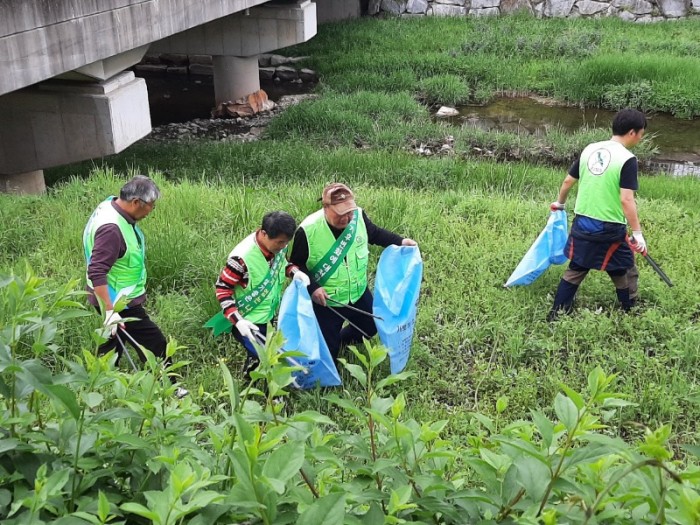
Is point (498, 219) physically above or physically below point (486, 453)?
below

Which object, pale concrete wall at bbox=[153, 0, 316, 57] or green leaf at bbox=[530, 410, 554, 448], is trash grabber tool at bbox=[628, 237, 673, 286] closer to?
green leaf at bbox=[530, 410, 554, 448]

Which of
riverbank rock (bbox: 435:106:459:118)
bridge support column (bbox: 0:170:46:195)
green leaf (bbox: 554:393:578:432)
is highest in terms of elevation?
green leaf (bbox: 554:393:578:432)

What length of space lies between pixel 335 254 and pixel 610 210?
6.05 feet

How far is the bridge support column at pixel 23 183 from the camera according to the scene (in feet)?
28.6

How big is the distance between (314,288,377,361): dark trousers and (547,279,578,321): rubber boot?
4.33 ft

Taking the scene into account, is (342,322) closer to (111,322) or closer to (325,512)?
(111,322)

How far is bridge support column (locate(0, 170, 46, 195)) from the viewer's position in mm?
8711

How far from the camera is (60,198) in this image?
690 cm

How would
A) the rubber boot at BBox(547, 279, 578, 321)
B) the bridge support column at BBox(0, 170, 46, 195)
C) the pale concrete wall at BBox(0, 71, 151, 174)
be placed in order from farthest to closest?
the bridge support column at BBox(0, 170, 46, 195)
the pale concrete wall at BBox(0, 71, 151, 174)
the rubber boot at BBox(547, 279, 578, 321)

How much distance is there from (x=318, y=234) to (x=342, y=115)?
26.2ft

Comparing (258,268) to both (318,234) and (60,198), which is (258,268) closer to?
(318,234)

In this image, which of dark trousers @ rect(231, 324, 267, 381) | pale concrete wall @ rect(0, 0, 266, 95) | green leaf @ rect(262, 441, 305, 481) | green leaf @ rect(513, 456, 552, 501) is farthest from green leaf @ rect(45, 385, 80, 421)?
pale concrete wall @ rect(0, 0, 266, 95)

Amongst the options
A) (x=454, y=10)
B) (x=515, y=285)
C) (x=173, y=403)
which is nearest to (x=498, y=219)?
(x=515, y=285)

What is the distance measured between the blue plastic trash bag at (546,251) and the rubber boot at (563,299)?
29 cm
